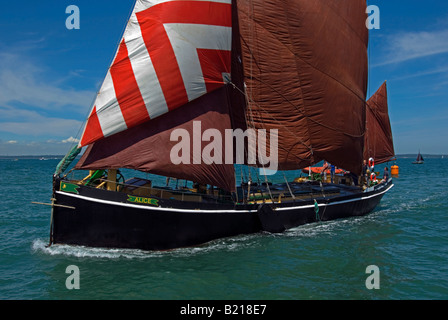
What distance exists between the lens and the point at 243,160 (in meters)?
17.8

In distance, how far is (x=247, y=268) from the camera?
1216 cm

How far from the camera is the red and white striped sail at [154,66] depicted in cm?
1325

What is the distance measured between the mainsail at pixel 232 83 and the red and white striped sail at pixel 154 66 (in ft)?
0.14

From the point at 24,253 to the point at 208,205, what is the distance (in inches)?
316

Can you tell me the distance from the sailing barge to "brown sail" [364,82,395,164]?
832 cm

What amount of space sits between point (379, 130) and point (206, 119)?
20.7 meters
